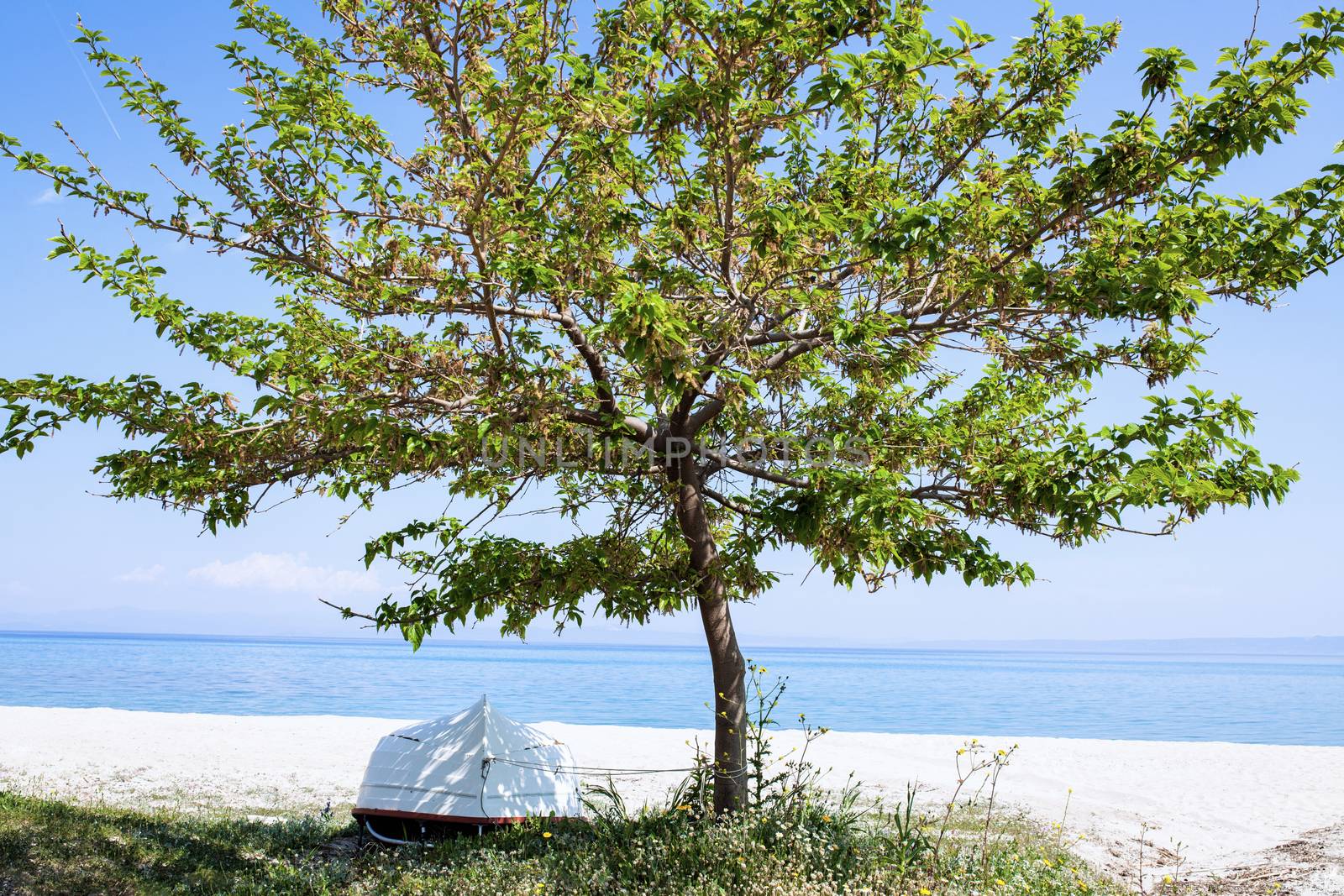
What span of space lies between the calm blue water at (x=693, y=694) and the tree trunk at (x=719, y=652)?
2555 centimetres

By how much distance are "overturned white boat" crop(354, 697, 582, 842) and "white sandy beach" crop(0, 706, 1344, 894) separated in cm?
351

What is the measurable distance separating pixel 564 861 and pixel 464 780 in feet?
7.25

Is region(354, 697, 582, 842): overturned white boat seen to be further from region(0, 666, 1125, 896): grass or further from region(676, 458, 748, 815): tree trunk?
region(676, 458, 748, 815): tree trunk

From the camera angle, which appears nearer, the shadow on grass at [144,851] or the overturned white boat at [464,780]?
the shadow on grass at [144,851]

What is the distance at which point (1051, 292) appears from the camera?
254 inches

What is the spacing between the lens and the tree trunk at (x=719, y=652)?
8656 mm

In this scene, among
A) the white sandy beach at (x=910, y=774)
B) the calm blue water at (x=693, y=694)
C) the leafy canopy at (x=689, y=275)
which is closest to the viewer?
the leafy canopy at (x=689, y=275)

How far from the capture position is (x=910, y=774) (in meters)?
17.4

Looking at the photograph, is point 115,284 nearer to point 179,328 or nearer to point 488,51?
point 179,328

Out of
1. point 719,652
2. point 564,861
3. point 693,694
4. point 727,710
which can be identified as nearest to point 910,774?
point 727,710

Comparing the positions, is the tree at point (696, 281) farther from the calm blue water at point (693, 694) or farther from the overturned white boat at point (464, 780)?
the calm blue water at point (693, 694)

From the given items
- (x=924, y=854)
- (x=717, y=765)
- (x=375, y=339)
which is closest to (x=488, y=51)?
(x=375, y=339)

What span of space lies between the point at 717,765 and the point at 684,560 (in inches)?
80.1

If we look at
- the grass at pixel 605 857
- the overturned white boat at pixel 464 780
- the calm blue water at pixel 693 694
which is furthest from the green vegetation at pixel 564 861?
the calm blue water at pixel 693 694
